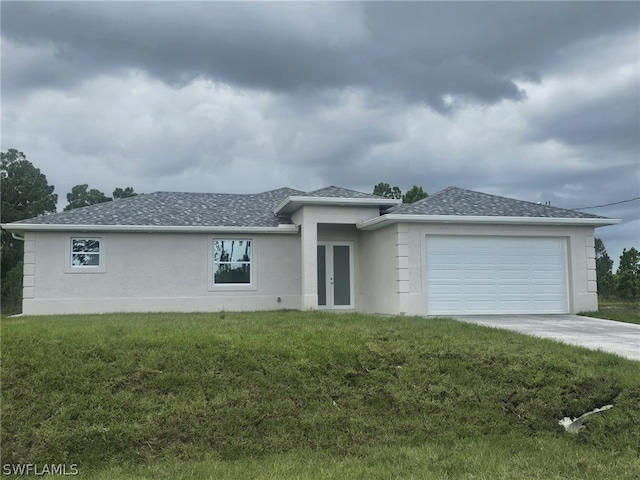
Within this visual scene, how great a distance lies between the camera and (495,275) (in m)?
15.5

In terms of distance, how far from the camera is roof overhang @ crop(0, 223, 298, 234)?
16.0 meters

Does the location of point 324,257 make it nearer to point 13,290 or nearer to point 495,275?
point 495,275

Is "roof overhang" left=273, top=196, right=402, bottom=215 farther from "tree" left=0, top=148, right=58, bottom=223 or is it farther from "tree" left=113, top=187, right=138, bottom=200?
"tree" left=113, top=187, right=138, bottom=200

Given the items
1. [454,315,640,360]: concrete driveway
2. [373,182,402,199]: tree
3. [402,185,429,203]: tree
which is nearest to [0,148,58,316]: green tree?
[373,182,402,199]: tree

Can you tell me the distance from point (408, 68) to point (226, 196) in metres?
9.28

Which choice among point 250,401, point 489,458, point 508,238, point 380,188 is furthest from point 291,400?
point 380,188

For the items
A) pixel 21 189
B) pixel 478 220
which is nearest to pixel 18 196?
pixel 21 189

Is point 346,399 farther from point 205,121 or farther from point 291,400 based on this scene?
point 205,121

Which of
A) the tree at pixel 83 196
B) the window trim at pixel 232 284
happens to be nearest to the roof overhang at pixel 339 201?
the window trim at pixel 232 284

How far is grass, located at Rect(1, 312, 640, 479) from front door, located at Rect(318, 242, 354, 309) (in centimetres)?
883

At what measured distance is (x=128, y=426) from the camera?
6016mm

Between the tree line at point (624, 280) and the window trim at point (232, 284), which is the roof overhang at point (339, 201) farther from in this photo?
the tree line at point (624, 280)

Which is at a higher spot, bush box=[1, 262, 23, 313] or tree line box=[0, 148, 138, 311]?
tree line box=[0, 148, 138, 311]

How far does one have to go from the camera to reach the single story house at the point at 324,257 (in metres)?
15.2
